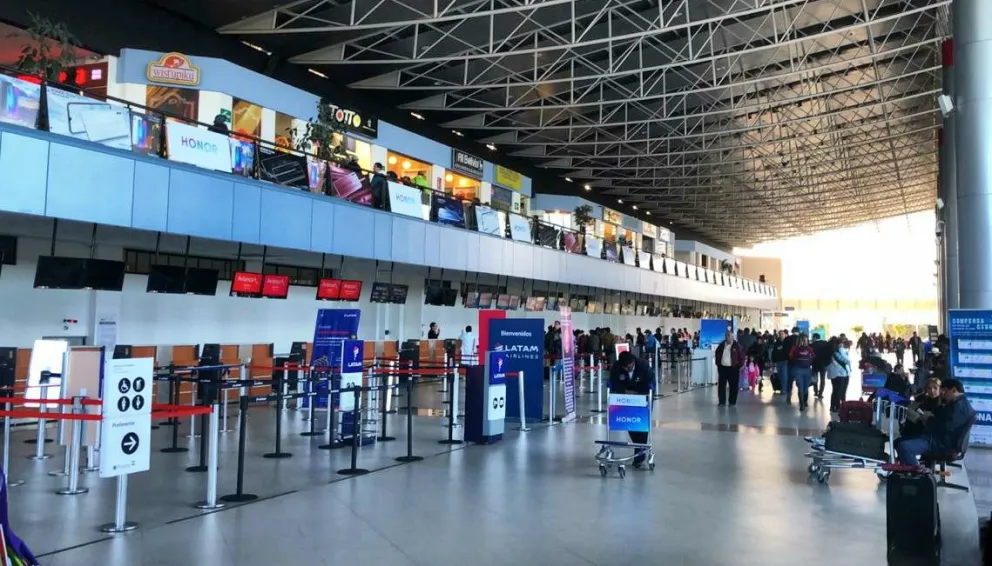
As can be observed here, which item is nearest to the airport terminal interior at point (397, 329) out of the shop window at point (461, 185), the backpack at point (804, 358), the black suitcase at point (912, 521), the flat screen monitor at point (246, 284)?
the black suitcase at point (912, 521)

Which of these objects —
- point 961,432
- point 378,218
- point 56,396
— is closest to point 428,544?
point 961,432

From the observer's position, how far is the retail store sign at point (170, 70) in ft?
57.7

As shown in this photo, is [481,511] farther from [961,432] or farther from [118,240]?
[118,240]

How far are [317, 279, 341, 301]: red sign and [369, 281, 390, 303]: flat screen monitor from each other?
1.75m

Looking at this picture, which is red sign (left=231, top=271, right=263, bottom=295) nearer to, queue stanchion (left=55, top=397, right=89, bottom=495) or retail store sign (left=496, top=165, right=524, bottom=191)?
queue stanchion (left=55, top=397, right=89, bottom=495)

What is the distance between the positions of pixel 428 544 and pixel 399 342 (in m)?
17.7

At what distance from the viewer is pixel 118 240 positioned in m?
14.4

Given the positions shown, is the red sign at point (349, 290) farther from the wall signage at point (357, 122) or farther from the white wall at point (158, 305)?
the wall signage at point (357, 122)

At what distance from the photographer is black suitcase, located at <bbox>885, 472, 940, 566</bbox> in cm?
572

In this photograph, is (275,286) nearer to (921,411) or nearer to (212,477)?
(212,477)

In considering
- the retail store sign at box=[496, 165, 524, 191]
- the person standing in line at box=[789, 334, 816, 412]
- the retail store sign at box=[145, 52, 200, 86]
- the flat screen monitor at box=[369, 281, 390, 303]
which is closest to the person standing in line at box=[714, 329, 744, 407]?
the person standing in line at box=[789, 334, 816, 412]

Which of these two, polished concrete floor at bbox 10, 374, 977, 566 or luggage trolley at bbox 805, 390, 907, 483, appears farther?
luggage trolley at bbox 805, 390, 907, 483

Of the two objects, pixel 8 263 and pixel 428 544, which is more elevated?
pixel 8 263

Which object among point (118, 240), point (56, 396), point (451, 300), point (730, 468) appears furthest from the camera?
point (451, 300)
